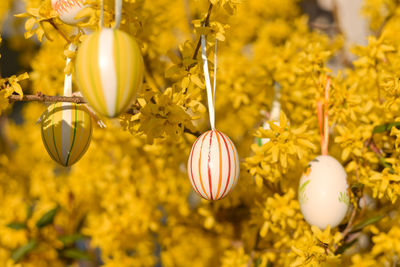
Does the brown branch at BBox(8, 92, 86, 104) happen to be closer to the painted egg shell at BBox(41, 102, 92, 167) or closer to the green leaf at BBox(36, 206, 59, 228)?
the painted egg shell at BBox(41, 102, 92, 167)

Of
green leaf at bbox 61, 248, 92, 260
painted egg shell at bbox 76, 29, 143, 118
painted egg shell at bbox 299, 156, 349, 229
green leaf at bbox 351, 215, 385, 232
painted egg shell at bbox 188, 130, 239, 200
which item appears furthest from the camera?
green leaf at bbox 61, 248, 92, 260

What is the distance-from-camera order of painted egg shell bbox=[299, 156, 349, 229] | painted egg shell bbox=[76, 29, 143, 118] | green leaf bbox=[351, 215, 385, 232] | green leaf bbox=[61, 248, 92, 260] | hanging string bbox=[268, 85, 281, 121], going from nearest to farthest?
painted egg shell bbox=[76, 29, 143, 118]
painted egg shell bbox=[299, 156, 349, 229]
green leaf bbox=[351, 215, 385, 232]
hanging string bbox=[268, 85, 281, 121]
green leaf bbox=[61, 248, 92, 260]

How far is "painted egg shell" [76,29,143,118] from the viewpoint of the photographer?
0.49 meters

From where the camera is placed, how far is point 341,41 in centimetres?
151

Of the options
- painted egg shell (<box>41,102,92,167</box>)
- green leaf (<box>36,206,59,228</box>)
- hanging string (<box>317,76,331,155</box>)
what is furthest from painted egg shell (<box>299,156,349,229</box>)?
green leaf (<box>36,206,59,228</box>)

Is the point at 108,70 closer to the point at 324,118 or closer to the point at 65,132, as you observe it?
the point at 65,132

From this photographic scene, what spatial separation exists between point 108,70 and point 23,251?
0.96 metres

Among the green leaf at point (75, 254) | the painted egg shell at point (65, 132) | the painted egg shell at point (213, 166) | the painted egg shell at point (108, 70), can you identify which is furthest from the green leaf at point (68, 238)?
the painted egg shell at point (108, 70)

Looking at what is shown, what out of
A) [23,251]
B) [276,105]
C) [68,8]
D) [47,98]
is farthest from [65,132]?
[23,251]

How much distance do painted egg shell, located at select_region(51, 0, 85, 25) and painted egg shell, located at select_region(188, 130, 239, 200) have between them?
1.03 ft

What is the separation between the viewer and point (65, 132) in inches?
26.7

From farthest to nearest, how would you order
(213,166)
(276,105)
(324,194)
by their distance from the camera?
(276,105) → (324,194) → (213,166)

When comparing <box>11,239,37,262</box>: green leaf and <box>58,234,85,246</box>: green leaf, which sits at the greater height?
<box>58,234,85,246</box>: green leaf

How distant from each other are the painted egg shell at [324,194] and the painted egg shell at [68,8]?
0.53 metres
